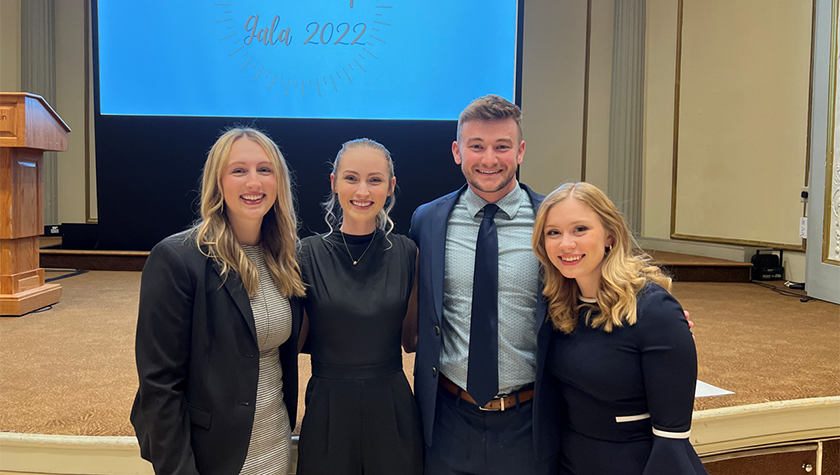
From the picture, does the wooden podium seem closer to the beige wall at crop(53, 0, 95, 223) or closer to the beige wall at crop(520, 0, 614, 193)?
the beige wall at crop(53, 0, 95, 223)

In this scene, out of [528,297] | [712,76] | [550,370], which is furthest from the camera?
[712,76]

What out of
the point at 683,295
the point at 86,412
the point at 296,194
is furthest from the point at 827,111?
the point at 86,412

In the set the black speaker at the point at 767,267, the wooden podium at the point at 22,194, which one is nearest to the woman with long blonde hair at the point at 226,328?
the wooden podium at the point at 22,194

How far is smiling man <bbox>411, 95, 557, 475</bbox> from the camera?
4.33 feet

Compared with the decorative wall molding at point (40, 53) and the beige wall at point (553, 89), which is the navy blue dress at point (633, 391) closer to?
the beige wall at point (553, 89)

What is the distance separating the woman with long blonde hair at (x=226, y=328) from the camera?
1.10 meters

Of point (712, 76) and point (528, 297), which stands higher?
point (712, 76)

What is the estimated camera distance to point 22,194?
309 cm

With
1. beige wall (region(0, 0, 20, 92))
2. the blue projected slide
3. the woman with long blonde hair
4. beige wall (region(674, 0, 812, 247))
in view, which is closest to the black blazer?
the woman with long blonde hair

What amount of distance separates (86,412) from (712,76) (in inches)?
228

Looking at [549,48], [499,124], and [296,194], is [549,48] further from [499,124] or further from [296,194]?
[499,124]

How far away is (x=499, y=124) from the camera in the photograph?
142 cm

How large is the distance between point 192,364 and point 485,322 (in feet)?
2.27

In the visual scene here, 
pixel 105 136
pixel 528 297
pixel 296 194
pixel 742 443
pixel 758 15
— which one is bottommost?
pixel 742 443
